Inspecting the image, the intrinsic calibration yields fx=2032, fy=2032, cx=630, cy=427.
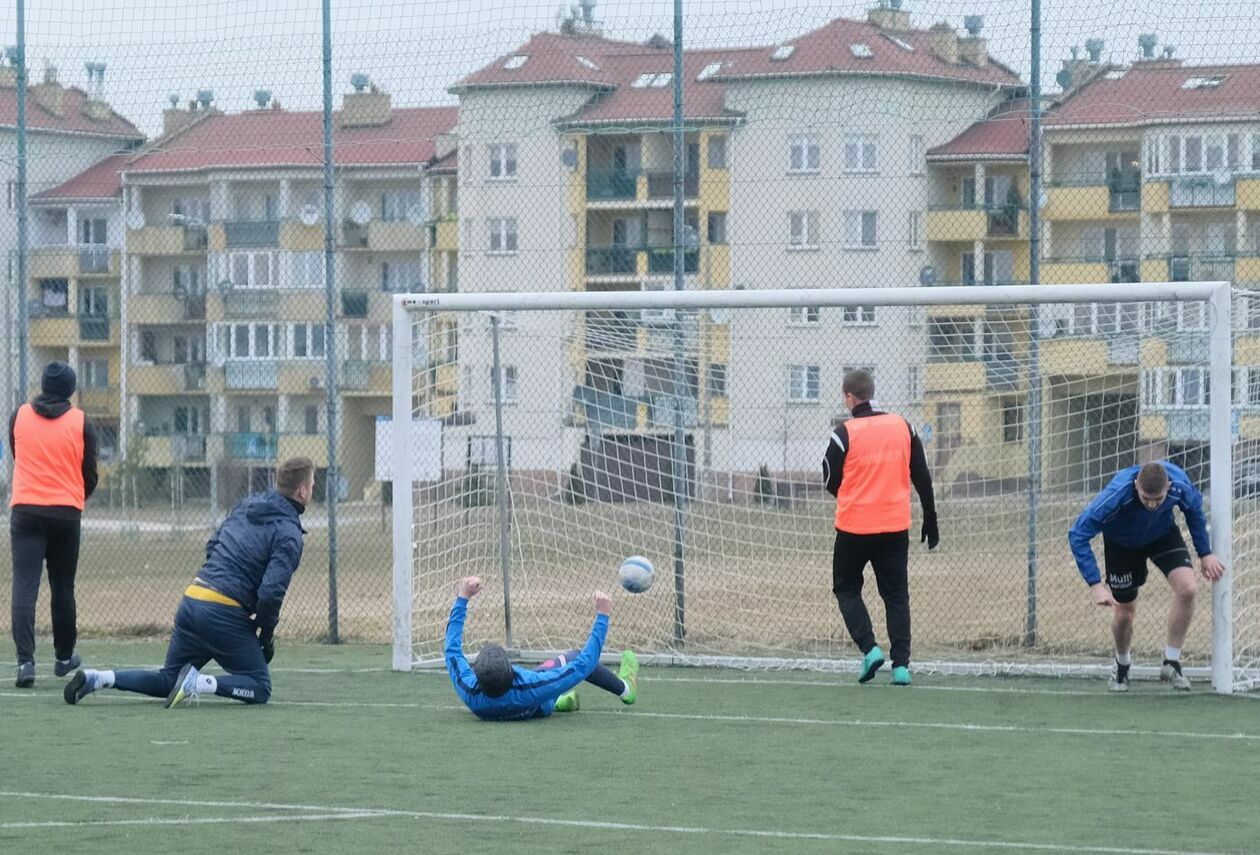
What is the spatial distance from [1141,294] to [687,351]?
3.72m

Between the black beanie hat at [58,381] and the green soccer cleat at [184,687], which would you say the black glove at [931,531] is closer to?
Result: the green soccer cleat at [184,687]

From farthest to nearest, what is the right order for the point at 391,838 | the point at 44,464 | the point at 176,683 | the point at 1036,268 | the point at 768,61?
1. the point at 768,61
2. the point at 1036,268
3. the point at 44,464
4. the point at 176,683
5. the point at 391,838

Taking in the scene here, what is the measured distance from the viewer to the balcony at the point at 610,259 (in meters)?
15.1

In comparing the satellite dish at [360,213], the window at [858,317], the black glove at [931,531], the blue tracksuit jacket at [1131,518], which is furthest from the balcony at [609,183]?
the blue tracksuit jacket at [1131,518]

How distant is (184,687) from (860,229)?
5869 millimetres

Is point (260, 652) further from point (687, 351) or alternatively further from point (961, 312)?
point (961, 312)

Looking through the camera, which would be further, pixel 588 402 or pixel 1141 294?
pixel 588 402

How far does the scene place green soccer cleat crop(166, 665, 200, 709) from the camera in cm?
1039

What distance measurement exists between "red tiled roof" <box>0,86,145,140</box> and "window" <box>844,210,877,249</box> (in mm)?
5410

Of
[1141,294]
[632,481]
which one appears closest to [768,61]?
[632,481]

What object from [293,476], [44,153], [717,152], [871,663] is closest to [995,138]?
[717,152]

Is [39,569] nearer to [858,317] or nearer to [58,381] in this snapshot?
[58,381]

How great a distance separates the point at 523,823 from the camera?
716 centimetres

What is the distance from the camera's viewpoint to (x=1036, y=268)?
13.1 m
